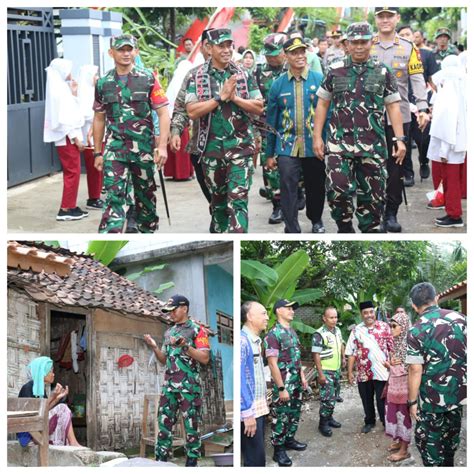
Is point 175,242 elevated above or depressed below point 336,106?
below

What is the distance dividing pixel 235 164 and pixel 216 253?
→ 2.96 ft

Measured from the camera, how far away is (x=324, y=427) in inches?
306

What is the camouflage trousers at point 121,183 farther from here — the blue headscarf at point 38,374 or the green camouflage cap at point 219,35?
the blue headscarf at point 38,374

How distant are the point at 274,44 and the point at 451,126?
2013mm

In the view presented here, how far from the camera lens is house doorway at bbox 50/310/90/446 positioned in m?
8.79

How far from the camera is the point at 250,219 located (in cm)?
974

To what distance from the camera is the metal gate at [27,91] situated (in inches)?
432

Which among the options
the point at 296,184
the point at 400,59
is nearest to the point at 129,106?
the point at 296,184

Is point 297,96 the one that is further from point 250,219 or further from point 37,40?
point 37,40

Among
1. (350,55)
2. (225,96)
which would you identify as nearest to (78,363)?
(225,96)

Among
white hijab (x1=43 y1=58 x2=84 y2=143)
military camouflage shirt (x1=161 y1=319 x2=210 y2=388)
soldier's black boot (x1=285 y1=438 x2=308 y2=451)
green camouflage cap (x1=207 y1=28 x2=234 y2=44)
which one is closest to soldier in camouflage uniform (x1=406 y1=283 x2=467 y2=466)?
soldier's black boot (x1=285 y1=438 x2=308 y2=451)

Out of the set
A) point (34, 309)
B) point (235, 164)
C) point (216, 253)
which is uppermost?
point (235, 164)

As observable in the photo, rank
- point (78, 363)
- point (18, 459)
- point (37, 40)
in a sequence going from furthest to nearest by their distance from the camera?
point (37, 40) < point (78, 363) < point (18, 459)

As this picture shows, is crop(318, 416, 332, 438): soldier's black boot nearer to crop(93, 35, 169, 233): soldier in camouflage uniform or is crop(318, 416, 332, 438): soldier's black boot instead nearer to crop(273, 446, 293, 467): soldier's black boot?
crop(273, 446, 293, 467): soldier's black boot
